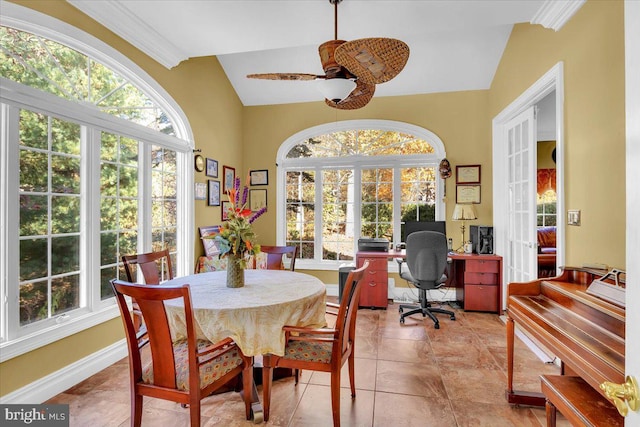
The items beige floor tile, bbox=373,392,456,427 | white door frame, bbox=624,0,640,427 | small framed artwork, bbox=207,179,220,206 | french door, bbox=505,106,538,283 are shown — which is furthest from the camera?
small framed artwork, bbox=207,179,220,206

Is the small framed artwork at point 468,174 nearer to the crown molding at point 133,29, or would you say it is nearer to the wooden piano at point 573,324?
the wooden piano at point 573,324

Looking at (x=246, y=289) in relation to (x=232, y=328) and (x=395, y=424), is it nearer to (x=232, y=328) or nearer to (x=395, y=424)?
(x=232, y=328)

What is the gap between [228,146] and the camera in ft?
15.3

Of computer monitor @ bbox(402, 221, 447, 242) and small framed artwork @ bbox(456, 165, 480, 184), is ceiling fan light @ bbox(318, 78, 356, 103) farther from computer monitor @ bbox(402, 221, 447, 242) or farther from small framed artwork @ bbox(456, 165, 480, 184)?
small framed artwork @ bbox(456, 165, 480, 184)

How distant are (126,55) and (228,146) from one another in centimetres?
194

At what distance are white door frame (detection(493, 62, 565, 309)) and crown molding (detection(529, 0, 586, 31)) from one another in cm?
33

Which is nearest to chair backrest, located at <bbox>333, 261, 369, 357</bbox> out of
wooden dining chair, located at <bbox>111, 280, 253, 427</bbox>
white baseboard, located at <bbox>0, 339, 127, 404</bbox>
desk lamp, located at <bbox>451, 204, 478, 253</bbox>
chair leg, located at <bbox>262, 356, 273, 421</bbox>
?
chair leg, located at <bbox>262, 356, 273, 421</bbox>

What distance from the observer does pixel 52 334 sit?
2.22 m

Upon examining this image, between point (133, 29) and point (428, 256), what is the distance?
3.54m

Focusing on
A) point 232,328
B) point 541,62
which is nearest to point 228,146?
point 232,328

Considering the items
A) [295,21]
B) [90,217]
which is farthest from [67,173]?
[295,21]

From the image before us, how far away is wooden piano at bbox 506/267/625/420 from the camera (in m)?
1.21

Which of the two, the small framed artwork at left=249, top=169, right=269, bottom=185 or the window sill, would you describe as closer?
the window sill
